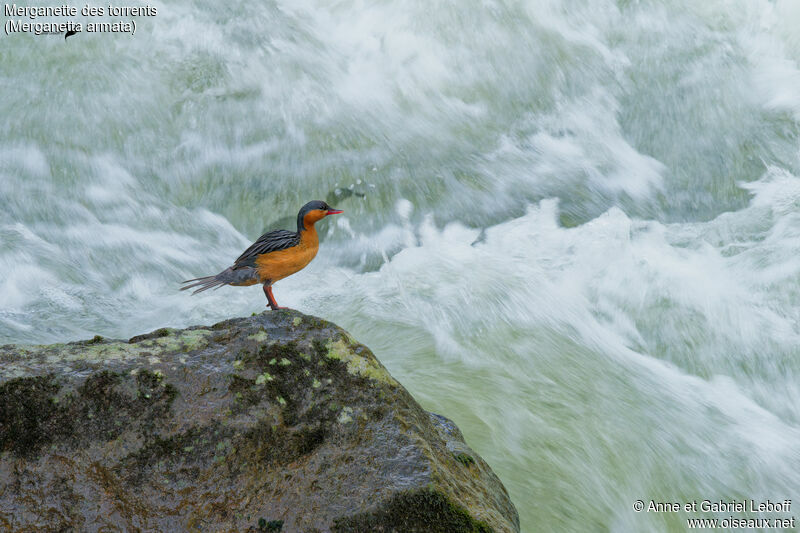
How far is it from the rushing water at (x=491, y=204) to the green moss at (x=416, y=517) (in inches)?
73.7

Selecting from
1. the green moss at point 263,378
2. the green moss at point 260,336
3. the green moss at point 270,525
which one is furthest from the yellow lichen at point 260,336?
the green moss at point 270,525

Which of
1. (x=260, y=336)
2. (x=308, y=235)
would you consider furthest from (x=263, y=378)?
(x=308, y=235)

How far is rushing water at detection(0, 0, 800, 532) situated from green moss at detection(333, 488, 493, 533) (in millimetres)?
1873

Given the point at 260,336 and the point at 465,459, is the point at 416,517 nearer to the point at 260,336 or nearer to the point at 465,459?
the point at 465,459

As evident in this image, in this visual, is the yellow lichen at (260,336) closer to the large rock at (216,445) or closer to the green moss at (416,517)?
the large rock at (216,445)

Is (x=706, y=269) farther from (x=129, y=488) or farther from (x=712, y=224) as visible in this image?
(x=129, y=488)

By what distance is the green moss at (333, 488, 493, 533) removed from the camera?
2.12 m

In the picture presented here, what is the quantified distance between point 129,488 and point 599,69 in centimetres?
905

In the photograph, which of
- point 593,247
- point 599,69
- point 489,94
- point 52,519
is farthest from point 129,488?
point 599,69

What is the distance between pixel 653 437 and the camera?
541 centimetres

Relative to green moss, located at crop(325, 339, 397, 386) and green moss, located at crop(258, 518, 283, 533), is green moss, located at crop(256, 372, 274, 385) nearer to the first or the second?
green moss, located at crop(325, 339, 397, 386)

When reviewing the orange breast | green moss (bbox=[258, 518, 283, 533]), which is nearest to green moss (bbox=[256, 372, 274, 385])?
green moss (bbox=[258, 518, 283, 533])

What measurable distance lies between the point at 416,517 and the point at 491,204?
6.43 meters

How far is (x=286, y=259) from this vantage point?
333 cm
